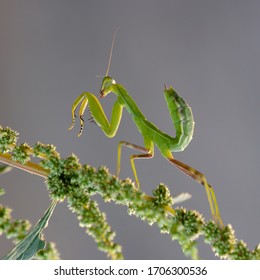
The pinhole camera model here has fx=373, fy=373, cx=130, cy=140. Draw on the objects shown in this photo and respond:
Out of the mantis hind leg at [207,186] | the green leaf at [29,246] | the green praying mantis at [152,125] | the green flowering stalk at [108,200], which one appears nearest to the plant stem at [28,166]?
the green flowering stalk at [108,200]

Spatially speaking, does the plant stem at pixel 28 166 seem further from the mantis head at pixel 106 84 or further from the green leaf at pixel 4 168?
the mantis head at pixel 106 84

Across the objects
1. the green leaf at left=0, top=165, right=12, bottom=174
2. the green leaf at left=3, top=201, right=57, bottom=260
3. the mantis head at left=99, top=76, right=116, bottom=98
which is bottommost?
the green leaf at left=3, top=201, right=57, bottom=260

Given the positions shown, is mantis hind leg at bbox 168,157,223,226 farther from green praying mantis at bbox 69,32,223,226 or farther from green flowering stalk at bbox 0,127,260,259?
green flowering stalk at bbox 0,127,260,259

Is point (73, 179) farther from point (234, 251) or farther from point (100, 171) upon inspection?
point (234, 251)

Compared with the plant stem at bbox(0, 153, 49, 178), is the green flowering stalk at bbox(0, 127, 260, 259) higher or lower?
lower

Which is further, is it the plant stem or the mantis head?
the mantis head

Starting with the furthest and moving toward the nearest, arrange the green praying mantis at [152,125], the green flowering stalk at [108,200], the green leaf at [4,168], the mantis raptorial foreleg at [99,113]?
1. the mantis raptorial foreleg at [99,113]
2. the green praying mantis at [152,125]
3. the green leaf at [4,168]
4. the green flowering stalk at [108,200]

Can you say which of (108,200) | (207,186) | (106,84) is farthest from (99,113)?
(108,200)

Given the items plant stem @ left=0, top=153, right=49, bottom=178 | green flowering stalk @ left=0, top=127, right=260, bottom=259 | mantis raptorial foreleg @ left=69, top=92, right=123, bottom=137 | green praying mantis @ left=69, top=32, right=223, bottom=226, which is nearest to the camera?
green flowering stalk @ left=0, top=127, right=260, bottom=259

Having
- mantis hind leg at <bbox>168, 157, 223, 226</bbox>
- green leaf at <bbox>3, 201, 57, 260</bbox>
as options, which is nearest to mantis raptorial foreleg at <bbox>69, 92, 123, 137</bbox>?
mantis hind leg at <bbox>168, 157, 223, 226</bbox>
